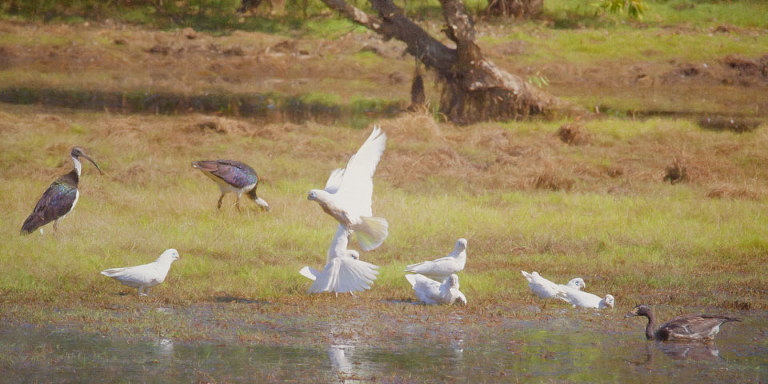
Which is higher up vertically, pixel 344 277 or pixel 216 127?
pixel 344 277

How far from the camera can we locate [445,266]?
34.2ft

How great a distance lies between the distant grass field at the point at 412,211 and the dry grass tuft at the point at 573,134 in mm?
85

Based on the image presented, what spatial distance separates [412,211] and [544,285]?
13.4 ft

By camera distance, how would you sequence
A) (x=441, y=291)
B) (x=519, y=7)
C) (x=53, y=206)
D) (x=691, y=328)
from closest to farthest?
(x=691, y=328) < (x=441, y=291) < (x=53, y=206) < (x=519, y=7)

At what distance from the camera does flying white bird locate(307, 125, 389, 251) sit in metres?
10.2

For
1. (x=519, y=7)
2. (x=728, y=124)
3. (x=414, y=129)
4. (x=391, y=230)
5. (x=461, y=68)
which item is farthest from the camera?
(x=519, y=7)

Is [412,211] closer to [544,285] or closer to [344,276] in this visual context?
[544,285]

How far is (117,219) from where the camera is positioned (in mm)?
12992

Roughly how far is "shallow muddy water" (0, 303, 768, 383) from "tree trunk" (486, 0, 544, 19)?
3068 centimetres

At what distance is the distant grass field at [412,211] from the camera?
35.3ft

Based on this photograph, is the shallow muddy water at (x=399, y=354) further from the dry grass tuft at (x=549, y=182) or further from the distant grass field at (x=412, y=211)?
the dry grass tuft at (x=549, y=182)

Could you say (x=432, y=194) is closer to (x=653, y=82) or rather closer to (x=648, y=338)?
(x=648, y=338)

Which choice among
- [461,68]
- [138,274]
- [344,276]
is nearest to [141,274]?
[138,274]

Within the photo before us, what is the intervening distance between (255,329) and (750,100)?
968 inches
